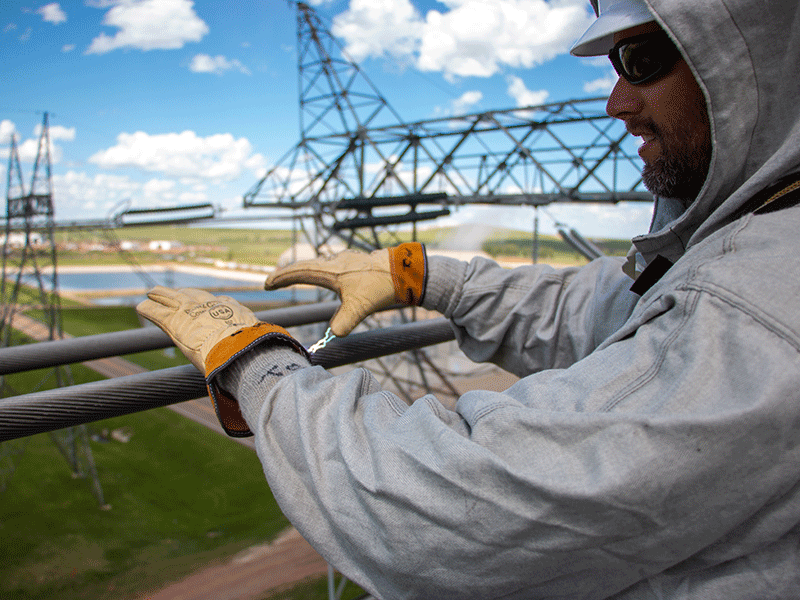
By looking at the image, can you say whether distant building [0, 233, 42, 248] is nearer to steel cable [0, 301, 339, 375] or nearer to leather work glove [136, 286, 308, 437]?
steel cable [0, 301, 339, 375]

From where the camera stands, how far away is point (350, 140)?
9.14 m

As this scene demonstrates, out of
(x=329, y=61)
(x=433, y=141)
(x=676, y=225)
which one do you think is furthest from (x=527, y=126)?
(x=676, y=225)

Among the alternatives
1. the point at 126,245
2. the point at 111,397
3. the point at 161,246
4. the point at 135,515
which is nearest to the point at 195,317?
the point at 111,397

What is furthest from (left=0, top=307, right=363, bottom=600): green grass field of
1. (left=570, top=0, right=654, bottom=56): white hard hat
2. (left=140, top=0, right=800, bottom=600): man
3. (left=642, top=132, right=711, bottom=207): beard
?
(left=570, top=0, right=654, bottom=56): white hard hat

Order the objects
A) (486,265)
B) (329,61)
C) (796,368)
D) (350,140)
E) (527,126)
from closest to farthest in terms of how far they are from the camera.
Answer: (796,368) → (486,265) → (527,126) → (350,140) → (329,61)

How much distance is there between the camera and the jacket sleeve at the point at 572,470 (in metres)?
0.55

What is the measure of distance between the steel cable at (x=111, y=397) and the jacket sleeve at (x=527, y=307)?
0.30m

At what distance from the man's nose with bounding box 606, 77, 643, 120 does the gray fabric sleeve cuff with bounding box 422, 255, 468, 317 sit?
1.90ft

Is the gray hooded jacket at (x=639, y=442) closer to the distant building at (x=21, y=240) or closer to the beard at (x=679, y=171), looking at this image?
the beard at (x=679, y=171)

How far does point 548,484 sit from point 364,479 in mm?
211

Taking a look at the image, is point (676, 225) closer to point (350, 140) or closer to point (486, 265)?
point (486, 265)

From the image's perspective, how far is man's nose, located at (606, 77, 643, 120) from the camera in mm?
876

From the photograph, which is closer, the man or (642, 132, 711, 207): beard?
the man

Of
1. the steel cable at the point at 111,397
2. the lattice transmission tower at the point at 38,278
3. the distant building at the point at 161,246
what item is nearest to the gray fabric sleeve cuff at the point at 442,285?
the steel cable at the point at 111,397
